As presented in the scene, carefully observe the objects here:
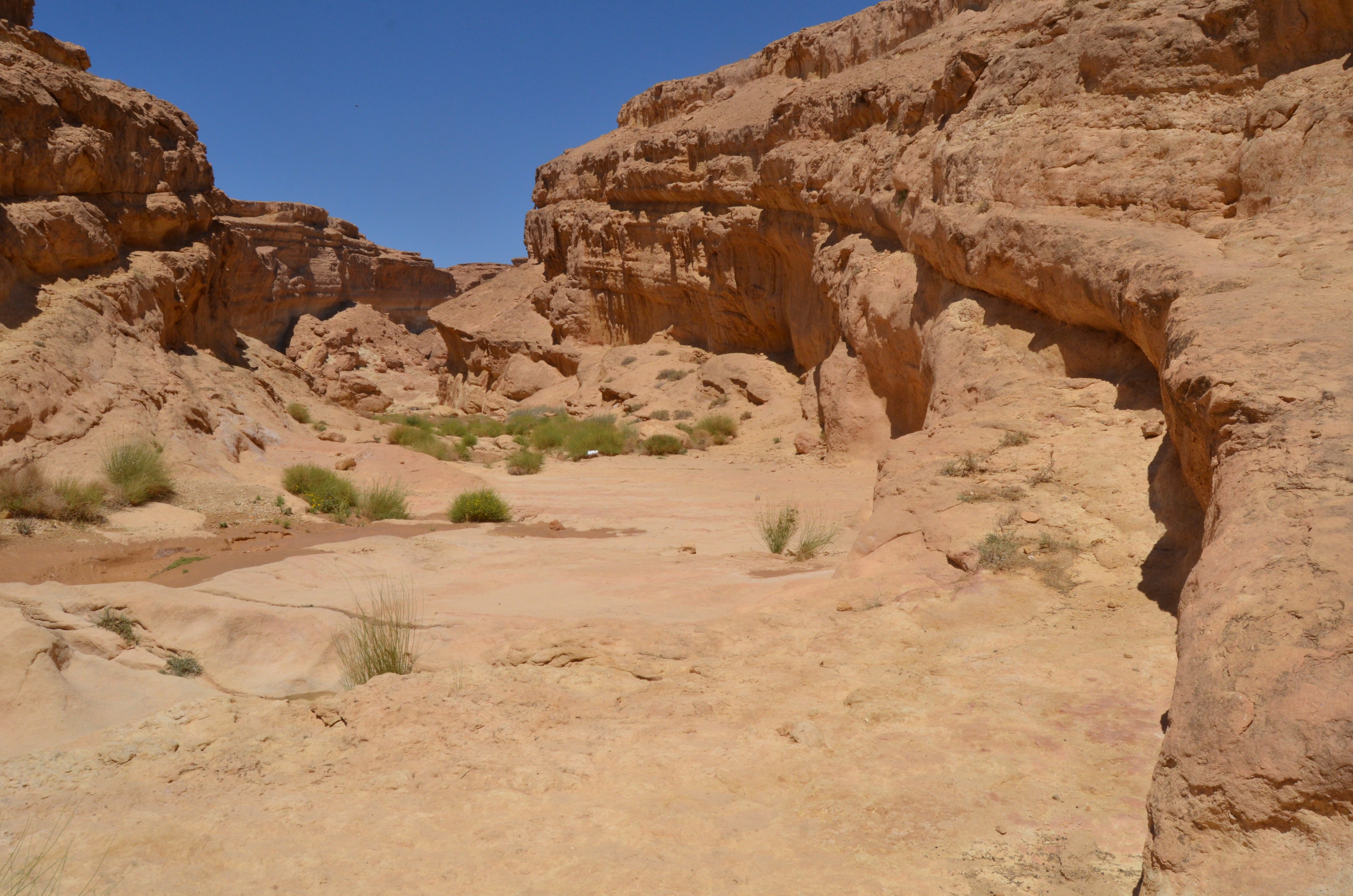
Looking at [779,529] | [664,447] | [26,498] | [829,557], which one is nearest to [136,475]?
[26,498]

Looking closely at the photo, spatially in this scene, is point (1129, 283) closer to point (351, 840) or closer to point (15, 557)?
point (351, 840)

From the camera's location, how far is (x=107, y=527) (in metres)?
8.85

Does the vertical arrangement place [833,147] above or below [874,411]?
above

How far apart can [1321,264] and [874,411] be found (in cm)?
923

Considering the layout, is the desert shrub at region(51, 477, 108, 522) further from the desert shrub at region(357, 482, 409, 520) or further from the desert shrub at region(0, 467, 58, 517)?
the desert shrub at region(357, 482, 409, 520)

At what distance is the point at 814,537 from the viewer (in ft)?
26.8

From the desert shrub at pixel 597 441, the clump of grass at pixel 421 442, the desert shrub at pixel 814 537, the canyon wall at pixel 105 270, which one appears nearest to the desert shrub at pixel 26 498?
the canyon wall at pixel 105 270

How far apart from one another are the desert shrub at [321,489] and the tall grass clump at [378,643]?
5.67m

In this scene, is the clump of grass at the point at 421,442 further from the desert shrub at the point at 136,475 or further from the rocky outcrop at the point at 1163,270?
the rocky outcrop at the point at 1163,270

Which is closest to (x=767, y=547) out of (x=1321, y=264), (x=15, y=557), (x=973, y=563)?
(x=973, y=563)

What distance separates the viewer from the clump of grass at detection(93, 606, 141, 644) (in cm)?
473

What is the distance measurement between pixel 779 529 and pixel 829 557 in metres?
0.71

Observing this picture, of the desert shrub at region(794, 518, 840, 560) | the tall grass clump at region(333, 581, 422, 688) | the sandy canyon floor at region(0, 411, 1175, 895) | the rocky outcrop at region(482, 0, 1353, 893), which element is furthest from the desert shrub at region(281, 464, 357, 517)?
the rocky outcrop at region(482, 0, 1353, 893)

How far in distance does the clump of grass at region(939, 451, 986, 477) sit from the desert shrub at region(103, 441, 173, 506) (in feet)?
27.6
